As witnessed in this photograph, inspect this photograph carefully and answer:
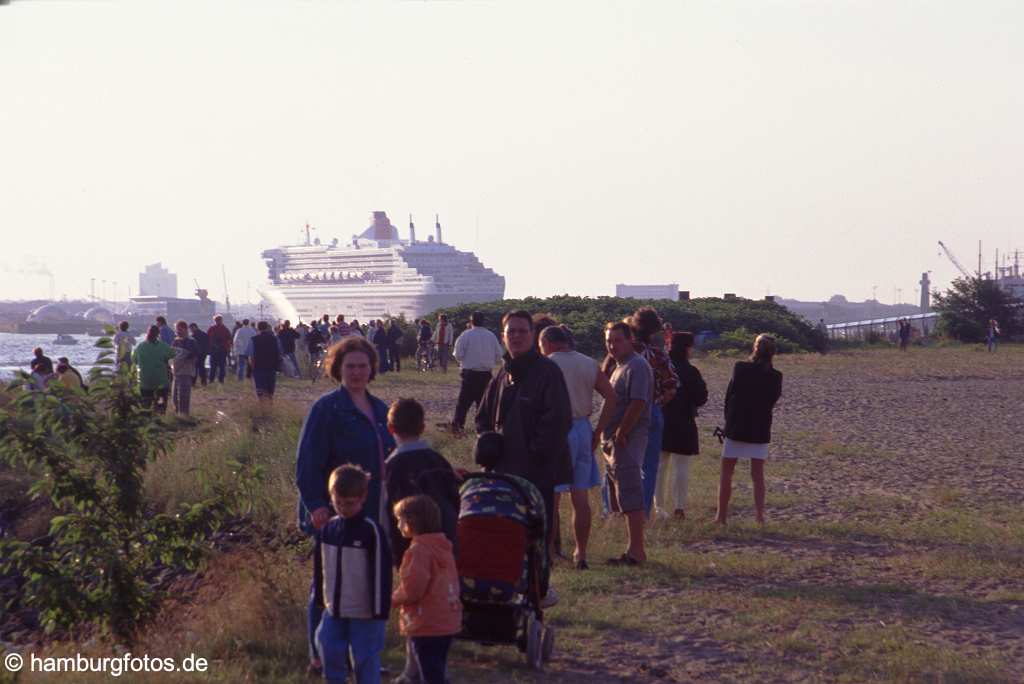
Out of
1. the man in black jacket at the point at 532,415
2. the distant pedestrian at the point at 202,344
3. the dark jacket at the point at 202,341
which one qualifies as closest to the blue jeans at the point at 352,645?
the man in black jacket at the point at 532,415

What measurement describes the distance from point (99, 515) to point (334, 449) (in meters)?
2.33

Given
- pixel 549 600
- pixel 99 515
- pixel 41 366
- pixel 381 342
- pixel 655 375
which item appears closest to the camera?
pixel 549 600

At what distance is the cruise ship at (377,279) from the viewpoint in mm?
92375

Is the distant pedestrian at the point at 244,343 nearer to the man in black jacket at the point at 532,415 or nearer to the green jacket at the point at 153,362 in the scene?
the green jacket at the point at 153,362

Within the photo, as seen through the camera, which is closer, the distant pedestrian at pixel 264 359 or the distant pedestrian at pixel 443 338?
the distant pedestrian at pixel 264 359

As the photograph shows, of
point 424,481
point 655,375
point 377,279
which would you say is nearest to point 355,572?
point 424,481

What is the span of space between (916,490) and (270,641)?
25.0ft

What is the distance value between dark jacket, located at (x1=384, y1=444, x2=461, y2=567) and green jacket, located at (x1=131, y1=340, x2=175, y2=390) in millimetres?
11910

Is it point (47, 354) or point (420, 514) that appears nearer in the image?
point (420, 514)

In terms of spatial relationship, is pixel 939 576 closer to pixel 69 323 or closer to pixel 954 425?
pixel 954 425

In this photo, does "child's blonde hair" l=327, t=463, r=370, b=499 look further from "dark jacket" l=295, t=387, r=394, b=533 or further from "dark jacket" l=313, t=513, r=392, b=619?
"dark jacket" l=295, t=387, r=394, b=533

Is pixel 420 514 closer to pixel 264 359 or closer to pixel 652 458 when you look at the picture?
pixel 652 458

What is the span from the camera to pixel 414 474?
5.96 m

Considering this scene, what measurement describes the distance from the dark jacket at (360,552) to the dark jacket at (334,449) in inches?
17.4
